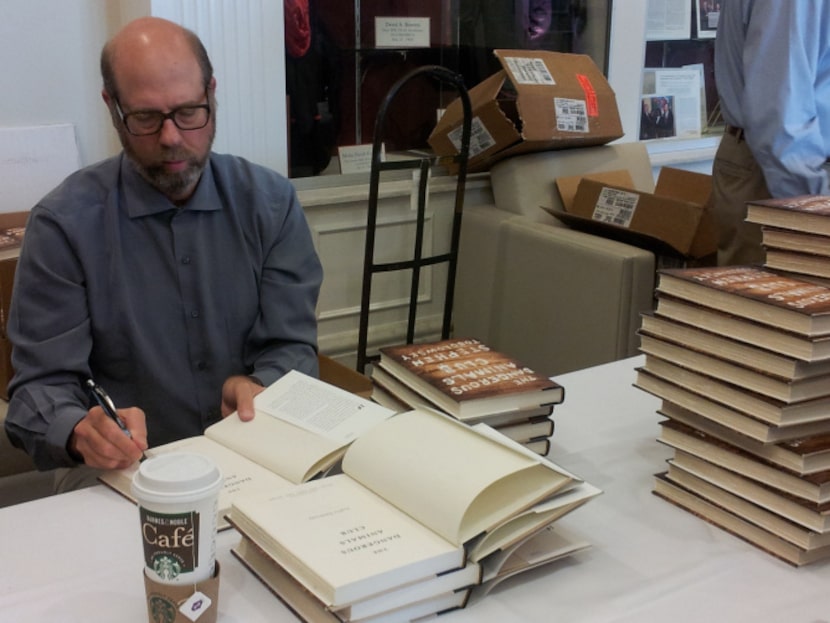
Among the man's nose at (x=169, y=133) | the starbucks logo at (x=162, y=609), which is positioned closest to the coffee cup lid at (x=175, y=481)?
the starbucks logo at (x=162, y=609)

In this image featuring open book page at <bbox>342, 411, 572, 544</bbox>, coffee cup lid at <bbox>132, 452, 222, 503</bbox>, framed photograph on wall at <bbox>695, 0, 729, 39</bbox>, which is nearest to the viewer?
coffee cup lid at <bbox>132, 452, 222, 503</bbox>

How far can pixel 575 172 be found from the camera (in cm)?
298

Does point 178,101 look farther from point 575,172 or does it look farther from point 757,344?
point 575,172

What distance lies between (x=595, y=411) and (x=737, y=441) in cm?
32

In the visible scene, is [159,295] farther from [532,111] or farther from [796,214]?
[532,111]

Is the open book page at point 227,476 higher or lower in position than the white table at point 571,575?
higher

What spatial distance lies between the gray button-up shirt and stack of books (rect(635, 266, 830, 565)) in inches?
26.2

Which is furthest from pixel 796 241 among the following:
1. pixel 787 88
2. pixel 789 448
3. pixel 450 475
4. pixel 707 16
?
pixel 707 16

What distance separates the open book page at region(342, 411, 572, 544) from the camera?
2.86 ft

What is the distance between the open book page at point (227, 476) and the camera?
3.36ft

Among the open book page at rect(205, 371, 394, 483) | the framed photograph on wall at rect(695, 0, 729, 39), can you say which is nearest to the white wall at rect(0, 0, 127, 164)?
the open book page at rect(205, 371, 394, 483)

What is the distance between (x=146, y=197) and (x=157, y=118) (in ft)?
0.46

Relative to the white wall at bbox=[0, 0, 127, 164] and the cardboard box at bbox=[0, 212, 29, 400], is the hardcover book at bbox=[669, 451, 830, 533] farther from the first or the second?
the white wall at bbox=[0, 0, 127, 164]

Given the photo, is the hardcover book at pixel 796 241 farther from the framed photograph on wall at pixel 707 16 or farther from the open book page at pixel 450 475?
the framed photograph on wall at pixel 707 16
